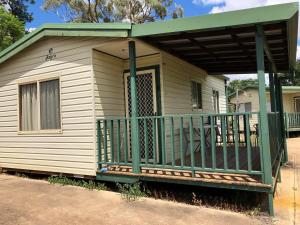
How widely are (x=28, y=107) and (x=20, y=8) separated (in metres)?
25.1

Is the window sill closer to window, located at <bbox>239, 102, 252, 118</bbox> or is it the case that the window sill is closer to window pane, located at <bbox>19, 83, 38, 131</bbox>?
window pane, located at <bbox>19, 83, 38, 131</bbox>

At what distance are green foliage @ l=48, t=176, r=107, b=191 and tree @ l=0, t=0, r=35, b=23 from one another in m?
25.5

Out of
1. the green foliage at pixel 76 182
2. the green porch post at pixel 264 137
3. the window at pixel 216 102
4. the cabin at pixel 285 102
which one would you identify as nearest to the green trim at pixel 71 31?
the green porch post at pixel 264 137

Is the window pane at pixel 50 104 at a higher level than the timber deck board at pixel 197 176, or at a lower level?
higher

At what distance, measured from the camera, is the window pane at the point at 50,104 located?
272 inches

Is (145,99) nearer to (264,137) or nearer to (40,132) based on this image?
(40,132)

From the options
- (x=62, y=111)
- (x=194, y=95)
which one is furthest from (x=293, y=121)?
(x=62, y=111)

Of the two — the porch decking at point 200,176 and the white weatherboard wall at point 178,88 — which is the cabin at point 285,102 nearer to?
the white weatherboard wall at point 178,88

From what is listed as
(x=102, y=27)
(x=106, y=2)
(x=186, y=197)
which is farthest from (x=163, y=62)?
(x=106, y=2)

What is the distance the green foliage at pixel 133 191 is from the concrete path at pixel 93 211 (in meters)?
0.14

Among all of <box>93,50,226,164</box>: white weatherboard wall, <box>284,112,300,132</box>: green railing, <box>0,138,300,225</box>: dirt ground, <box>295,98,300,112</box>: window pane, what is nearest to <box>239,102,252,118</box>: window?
<box>295,98,300,112</box>: window pane

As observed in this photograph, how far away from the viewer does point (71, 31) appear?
6.38 metres

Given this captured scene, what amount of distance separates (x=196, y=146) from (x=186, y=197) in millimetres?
3102

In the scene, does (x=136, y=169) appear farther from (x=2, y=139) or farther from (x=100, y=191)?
(x=2, y=139)
